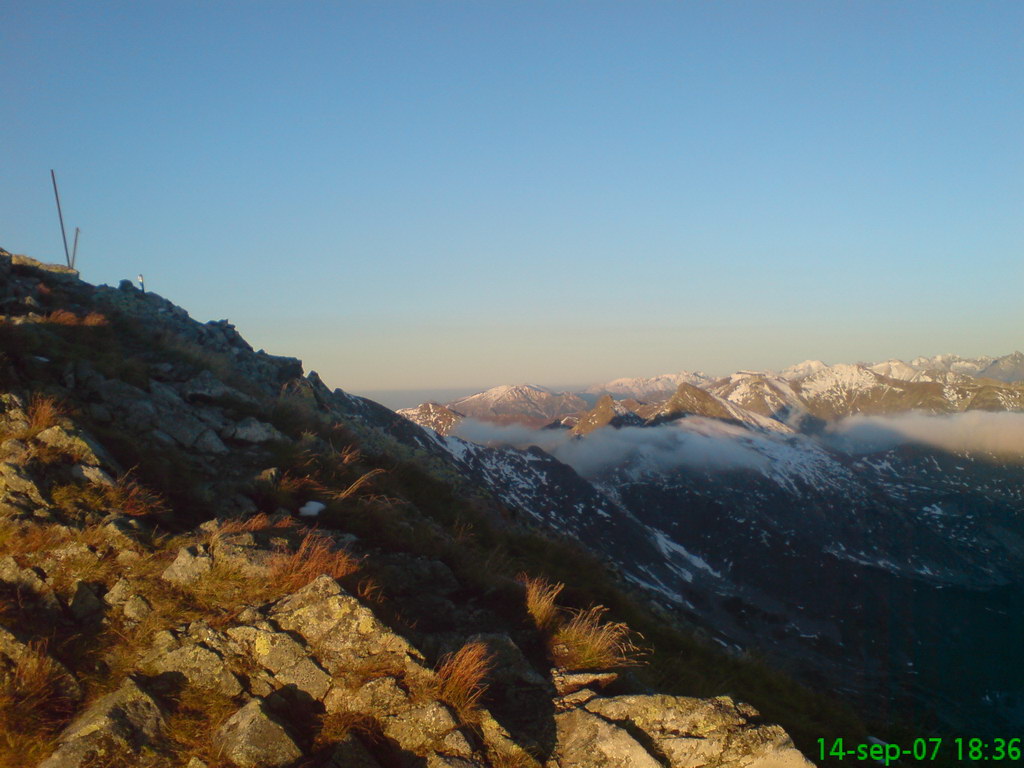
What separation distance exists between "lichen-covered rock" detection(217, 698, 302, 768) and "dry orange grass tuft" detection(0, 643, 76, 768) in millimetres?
1508


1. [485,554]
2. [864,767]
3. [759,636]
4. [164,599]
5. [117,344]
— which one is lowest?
A: [759,636]

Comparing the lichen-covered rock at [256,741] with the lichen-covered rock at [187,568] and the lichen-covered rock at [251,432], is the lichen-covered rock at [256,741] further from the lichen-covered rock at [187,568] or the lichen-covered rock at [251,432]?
the lichen-covered rock at [251,432]

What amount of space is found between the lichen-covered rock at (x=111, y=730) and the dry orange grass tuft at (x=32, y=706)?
18 cm

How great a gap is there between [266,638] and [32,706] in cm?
203

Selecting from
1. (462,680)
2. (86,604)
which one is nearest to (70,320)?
(86,604)

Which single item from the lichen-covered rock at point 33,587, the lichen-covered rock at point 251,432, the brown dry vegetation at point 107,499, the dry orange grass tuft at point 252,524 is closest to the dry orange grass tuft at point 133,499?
the brown dry vegetation at point 107,499

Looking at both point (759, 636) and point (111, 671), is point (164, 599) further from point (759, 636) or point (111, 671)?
point (759, 636)

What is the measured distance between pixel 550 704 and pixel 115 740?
13.4 feet

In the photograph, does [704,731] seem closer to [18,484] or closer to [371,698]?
[371,698]

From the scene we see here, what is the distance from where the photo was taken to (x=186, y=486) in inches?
389

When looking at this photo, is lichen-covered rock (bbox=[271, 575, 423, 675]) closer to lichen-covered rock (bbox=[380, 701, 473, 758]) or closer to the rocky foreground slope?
the rocky foreground slope

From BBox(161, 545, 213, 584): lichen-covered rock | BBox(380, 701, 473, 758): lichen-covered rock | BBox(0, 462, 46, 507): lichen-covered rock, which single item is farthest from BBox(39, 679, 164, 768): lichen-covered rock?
BBox(0, 462, 46, 507): lichen-covered rock

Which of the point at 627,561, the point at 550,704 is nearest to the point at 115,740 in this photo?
the point at 550,704

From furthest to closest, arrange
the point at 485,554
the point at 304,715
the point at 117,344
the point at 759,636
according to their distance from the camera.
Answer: the point at 759,636
the point at 117,344
the point at 485,554
the point at 304,715
